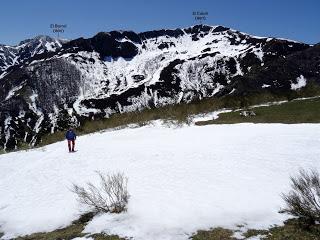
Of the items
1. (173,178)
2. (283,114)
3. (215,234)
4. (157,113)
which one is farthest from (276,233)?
(157,113)

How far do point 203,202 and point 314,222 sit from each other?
3.97 meters

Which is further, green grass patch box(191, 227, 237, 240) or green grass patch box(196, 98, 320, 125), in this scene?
green grass patch box(196, 98, 320, 125)

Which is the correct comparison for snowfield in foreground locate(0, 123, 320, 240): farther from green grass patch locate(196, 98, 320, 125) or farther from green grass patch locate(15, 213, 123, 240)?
green grass patch locate(196, 98, 320, 125)

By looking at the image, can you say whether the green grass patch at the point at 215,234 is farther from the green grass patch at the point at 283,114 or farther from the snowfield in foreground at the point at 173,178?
the green grass patch at the point at 283,114

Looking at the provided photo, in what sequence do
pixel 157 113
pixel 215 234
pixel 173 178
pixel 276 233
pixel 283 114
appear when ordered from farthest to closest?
pixel 157 113
pixel 283 114
pixel 173 178
pixel 215 234
pixel 276 233

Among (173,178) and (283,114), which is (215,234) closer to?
(173,178)

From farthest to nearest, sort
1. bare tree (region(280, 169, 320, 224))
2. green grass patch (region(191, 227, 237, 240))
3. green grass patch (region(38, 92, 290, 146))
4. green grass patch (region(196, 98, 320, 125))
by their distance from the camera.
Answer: green grass patch (region(38, 92, 290, 146)), green grass patch (region(196, 98, 320, 125)), bare tree (region(280, 169, 320, 224)), green grass patch (region(191, 227, 237, 240))

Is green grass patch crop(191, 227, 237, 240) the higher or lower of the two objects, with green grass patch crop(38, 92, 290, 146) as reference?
lower

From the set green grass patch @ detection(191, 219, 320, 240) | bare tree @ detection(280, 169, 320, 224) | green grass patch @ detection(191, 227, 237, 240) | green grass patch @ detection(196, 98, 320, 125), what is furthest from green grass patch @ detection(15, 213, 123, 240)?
green grass patch @ detection(196, 98, 320, 125)

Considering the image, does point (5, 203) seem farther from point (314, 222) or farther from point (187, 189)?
point (314, 222)

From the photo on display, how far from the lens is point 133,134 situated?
115 ft

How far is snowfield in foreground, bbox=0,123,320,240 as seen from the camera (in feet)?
44.6

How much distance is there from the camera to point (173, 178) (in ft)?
60.2

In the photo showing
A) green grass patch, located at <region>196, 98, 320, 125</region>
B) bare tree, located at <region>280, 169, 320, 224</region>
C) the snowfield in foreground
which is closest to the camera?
bare tree, located at <region>280, 169, 320, 224</region>
